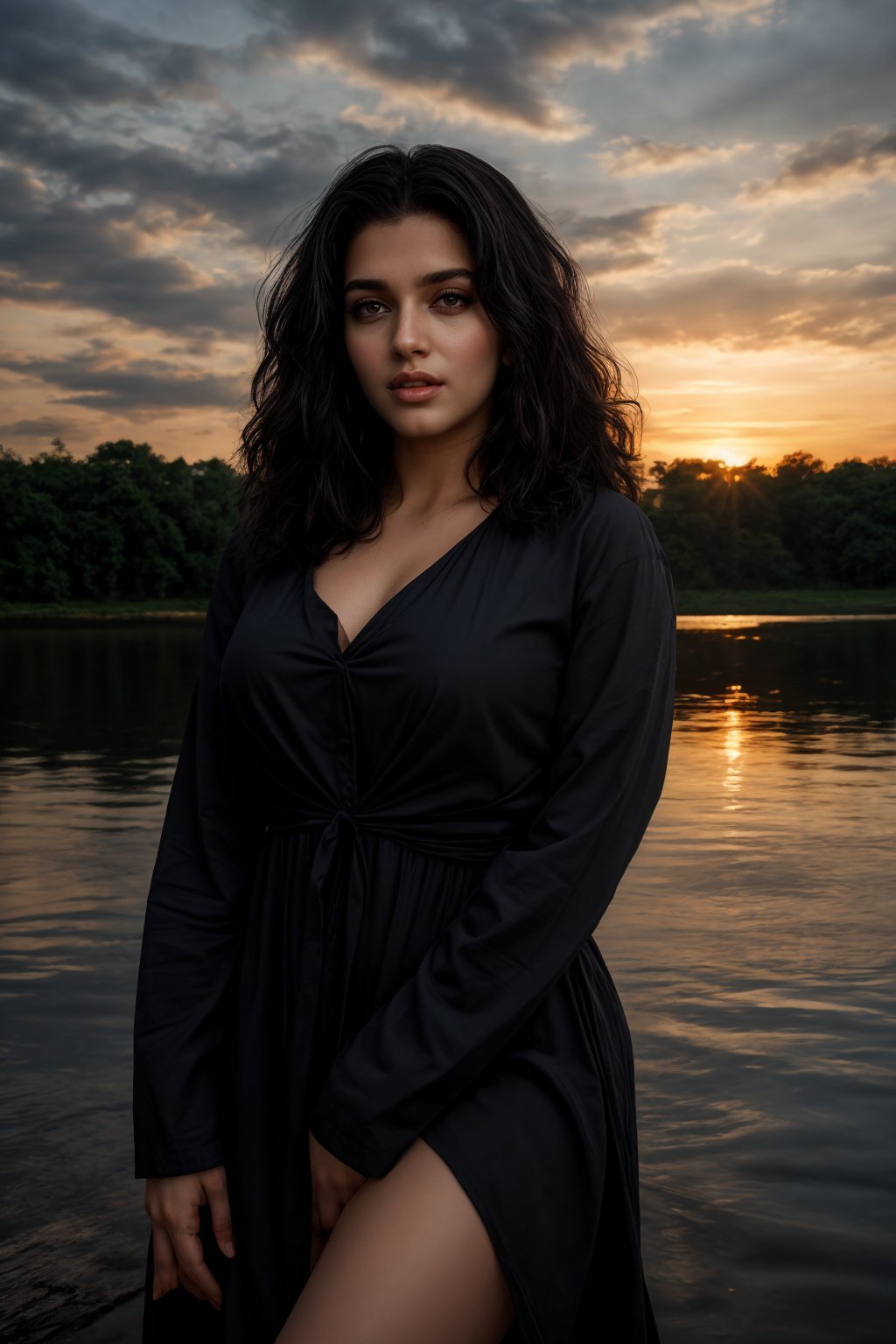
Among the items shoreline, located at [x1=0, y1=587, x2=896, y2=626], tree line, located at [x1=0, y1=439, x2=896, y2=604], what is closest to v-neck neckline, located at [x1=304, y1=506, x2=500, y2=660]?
shoreline, located at [x1=0, y1=587, x2=896, y2=626]

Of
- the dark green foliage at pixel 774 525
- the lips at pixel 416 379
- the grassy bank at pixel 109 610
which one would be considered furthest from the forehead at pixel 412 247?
the dark green foliage at pixel 774 525

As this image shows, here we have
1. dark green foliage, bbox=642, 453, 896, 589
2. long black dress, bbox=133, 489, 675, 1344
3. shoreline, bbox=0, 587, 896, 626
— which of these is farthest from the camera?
dark green foliage, bbox=642, 453, 896, 589

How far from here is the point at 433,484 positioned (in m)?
2.13

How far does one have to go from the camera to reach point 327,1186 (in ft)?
5.67

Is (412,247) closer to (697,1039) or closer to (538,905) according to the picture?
(538,905)

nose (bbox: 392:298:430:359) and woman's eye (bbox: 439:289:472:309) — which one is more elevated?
woman's eye (bbox: 439:289:472:309)

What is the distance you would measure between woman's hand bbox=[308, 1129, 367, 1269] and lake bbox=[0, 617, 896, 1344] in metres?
1.43

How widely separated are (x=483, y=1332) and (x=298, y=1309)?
0.22m

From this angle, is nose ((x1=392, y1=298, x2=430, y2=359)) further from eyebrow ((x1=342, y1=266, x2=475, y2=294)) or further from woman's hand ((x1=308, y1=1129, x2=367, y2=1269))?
woman's hand ((x1=308, y1=1129, x2=367, y2=1269))

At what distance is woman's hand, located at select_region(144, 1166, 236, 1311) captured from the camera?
1.87 meters

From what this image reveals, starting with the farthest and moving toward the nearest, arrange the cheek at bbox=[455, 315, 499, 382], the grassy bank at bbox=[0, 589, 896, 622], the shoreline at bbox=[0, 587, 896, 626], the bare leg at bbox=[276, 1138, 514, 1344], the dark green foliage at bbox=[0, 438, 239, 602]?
1. the dark green foliage at bbox=[0, 438, 239, 602]
2. the grassy bank at bbox=[0, 589, 896, 622]
3. the shoreline at bbox=[0, 587, 896, 626]
4. the cheek at bbox=[455, 315, 499, 382]
5. the bare leg at bbox=[276, 1138, 514, 1344]

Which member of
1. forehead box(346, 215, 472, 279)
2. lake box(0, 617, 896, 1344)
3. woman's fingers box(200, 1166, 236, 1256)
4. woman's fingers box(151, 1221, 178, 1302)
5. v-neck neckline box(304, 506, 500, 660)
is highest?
forehead box(346, 215, 472, 279)

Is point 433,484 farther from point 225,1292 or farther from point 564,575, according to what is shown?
point 225,1292

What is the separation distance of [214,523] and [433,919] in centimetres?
6130
